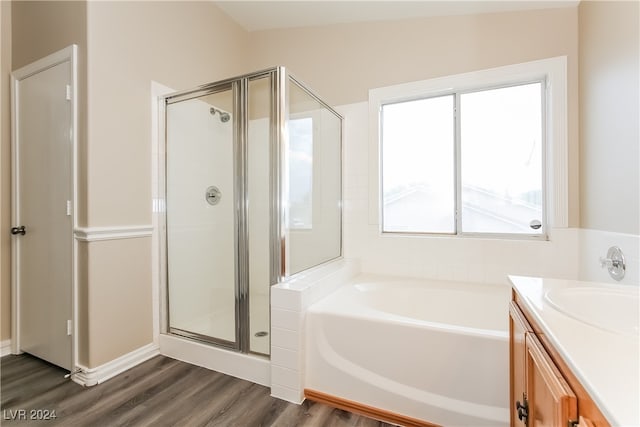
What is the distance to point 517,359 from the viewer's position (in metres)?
1.06

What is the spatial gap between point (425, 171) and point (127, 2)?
2502 millimetres

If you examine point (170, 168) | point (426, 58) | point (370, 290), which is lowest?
point (370, 290)

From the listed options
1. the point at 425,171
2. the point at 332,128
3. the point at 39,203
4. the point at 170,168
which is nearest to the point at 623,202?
the point at 425,171

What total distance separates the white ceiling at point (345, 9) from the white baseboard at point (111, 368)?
2934mm

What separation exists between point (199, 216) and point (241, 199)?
1.62 feet

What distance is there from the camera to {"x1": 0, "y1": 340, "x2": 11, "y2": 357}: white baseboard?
218 centimetres

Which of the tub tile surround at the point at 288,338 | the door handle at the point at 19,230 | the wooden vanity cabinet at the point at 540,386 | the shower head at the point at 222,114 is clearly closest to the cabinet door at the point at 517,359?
the wooden vanity cabinet at the point at 540,386

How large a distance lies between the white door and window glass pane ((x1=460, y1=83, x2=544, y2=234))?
2820mm

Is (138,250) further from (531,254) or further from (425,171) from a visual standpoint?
(531,254)

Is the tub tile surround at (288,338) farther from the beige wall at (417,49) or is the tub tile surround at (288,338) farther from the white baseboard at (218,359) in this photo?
the beige wall at (417,49)

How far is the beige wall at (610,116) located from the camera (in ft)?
4.67

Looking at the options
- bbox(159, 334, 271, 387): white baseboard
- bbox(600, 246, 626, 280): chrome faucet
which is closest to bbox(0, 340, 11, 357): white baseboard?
bbox(159, 334, 271, 387): white baseboard

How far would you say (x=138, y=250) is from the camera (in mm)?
2059

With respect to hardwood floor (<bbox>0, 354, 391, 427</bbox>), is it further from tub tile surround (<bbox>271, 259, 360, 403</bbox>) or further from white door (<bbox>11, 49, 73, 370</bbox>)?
white door (<bbox>11, 49, 73, 370</bbox>)
